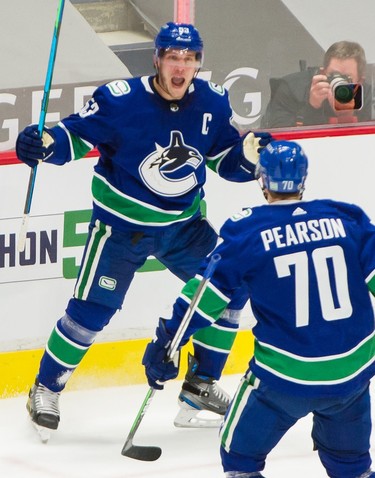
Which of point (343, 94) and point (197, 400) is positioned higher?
point (343, 94)

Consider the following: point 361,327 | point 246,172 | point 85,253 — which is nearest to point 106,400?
point 85,253

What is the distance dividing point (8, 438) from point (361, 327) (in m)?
1.55

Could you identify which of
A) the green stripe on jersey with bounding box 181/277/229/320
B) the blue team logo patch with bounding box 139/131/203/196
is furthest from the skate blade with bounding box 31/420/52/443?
the green stripe on jersey with bounding box 181/277/229/320

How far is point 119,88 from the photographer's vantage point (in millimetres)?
3936

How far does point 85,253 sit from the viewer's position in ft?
13.5

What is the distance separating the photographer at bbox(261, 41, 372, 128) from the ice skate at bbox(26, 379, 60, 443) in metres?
1.35

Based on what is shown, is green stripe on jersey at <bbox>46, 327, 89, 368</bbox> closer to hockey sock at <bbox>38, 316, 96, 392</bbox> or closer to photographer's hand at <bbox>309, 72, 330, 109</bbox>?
hockey sock at <bbox>38, 316, 96, 392</bbox>

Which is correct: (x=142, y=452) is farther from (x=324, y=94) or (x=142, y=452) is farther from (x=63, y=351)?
(x=324, y=94)

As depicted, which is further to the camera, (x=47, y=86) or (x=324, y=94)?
(x=324, y=94)

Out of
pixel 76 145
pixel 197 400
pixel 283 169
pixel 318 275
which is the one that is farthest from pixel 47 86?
pixel 318 275

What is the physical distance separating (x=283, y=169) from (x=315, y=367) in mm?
480

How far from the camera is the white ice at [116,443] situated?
3.92 meters

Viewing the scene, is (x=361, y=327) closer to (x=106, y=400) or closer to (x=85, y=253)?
(x=85, y=253)

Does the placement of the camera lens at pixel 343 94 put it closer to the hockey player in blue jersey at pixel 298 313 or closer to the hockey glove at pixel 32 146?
the hockey glove at pixel 32 146
